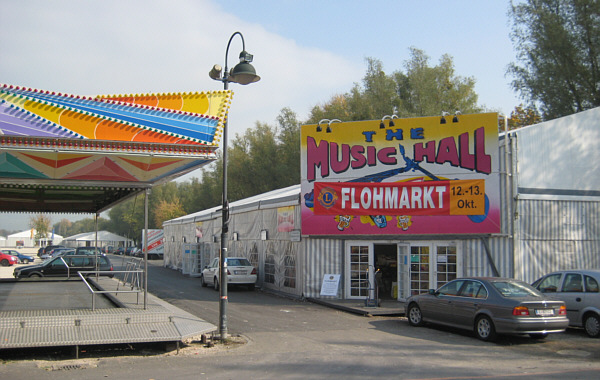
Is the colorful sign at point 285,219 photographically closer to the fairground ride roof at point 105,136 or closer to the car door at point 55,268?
the fairground ride roof at point 105,136

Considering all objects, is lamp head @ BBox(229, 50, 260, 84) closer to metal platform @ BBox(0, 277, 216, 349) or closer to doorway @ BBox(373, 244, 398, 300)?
metal platform @ BBox(0, 277, 216, 349)

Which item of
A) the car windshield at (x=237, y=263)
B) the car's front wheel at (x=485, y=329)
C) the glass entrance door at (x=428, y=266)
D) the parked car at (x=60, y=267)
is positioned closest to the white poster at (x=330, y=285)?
the glass entrance door at (x=428, y=266)

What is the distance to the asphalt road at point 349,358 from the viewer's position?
29.9 feet

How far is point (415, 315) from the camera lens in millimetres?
14695

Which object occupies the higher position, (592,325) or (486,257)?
(486,257)

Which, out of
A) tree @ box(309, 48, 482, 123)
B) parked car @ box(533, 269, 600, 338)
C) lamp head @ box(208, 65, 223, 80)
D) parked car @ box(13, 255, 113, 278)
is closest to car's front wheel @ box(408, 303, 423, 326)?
parked car @ box(533, 269, 600, 338)

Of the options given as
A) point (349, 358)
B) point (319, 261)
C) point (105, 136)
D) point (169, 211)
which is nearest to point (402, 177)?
point (319, 261)

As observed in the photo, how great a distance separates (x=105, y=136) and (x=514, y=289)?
32.6ft

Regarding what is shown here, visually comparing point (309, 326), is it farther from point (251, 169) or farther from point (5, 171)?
point (251, 169)

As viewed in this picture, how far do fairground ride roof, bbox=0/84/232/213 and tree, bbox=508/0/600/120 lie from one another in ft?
96.4

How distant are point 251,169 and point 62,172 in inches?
1959

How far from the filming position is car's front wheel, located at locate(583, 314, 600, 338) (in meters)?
12.7

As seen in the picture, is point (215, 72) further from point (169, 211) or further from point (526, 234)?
point (169, 211)

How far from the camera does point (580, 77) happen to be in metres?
34.5
